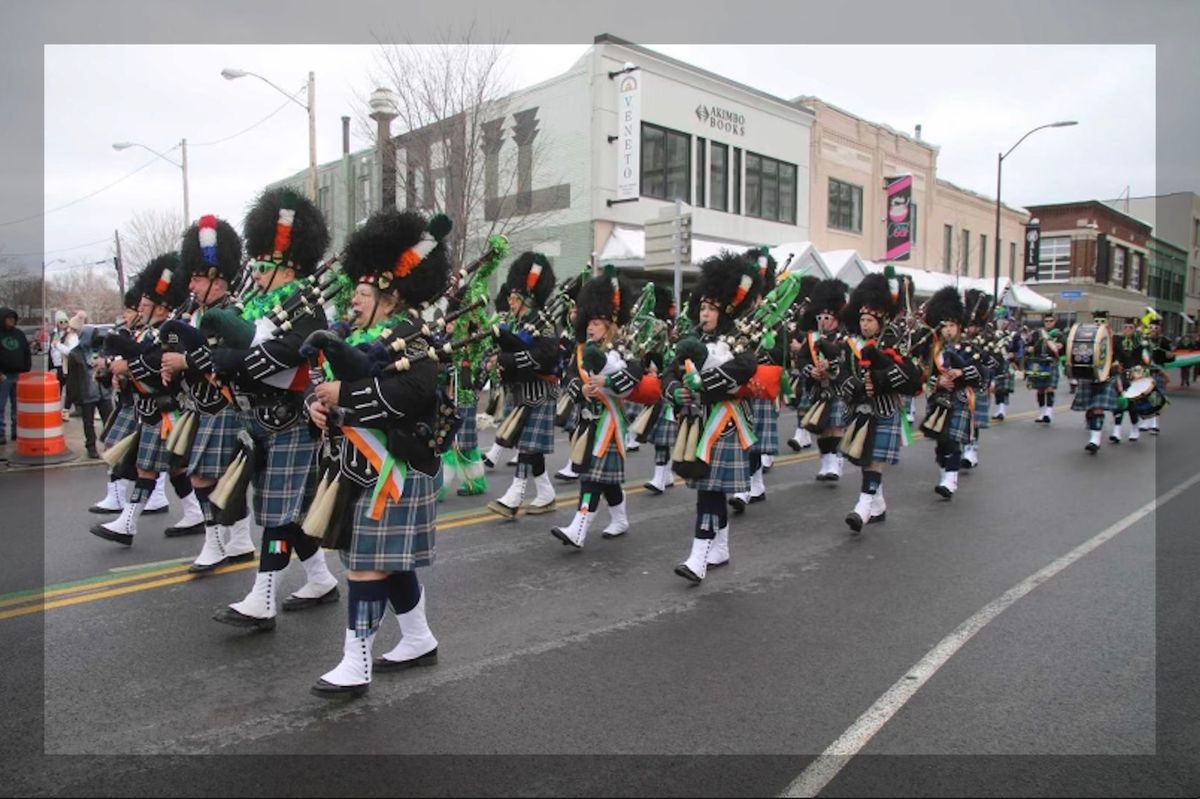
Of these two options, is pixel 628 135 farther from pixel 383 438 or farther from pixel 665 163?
pixel 383 438

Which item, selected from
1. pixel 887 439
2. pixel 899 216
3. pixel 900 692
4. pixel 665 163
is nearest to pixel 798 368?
pixel 887 439

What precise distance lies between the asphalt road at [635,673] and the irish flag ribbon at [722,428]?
934 millimetres

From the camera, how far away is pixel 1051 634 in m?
5.01

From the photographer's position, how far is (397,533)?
402 centimetres

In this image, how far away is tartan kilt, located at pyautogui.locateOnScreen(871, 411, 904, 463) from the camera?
7898 mm

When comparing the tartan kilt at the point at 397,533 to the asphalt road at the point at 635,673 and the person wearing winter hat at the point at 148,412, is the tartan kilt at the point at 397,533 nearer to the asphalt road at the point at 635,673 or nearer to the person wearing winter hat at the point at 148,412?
the asphalt road at the point at 635,673

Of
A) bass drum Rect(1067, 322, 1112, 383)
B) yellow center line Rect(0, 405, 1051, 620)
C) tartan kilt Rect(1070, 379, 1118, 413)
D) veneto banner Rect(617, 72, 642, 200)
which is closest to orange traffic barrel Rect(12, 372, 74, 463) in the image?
yellow center line Rect(0, 405, 1051, 620)

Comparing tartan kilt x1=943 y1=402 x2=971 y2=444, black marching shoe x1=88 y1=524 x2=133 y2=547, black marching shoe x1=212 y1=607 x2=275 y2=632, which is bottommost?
black marching shoe x1=212 y1=607 x2=275 y2=632

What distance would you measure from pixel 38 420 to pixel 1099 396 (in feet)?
49.0

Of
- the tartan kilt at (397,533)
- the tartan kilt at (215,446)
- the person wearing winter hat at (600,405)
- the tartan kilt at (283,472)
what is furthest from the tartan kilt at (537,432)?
the tartan kilt at (397,533)

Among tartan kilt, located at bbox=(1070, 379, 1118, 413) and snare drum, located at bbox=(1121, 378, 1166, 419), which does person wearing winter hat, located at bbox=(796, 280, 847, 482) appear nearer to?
tartan kilt, located at bbox=(1070, 379, 1118, 413)

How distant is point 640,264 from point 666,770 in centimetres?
2000

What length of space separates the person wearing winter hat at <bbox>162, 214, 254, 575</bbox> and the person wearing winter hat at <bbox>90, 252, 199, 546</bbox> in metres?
0.65

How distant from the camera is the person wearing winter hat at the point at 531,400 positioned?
25.8 feet
